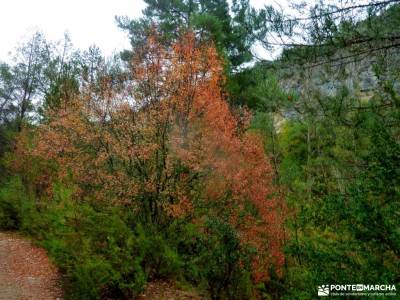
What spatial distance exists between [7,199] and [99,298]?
10.1 metres

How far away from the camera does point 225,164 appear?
10.5 metres

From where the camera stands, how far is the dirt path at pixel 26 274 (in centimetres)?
780

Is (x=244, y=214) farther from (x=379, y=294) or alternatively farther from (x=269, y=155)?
(x=379, y=294)

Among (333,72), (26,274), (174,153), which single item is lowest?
(26,274)

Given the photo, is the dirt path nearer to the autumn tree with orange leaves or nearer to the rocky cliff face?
the autumn tree with orange leaves

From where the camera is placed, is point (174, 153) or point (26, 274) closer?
point (26, 274)

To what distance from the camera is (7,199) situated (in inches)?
582

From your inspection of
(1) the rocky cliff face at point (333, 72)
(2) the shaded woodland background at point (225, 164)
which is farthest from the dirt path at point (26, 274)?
(1) the rocky cliff face at point (333, 72)

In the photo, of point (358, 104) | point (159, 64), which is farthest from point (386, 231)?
point (159, 64)

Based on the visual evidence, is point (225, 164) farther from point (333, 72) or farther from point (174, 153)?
point (333, 72)

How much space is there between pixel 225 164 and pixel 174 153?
169cm

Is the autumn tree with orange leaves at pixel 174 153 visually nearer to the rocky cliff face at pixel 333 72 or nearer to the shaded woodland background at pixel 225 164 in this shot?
the shaded woodland background at pixel 225 164

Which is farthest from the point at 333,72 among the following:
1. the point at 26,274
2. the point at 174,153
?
the point at 26,274

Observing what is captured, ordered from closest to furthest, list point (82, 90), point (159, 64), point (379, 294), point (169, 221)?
point (379, 294) → point (169, 221) → point (159, 64) → point (82, 90)
